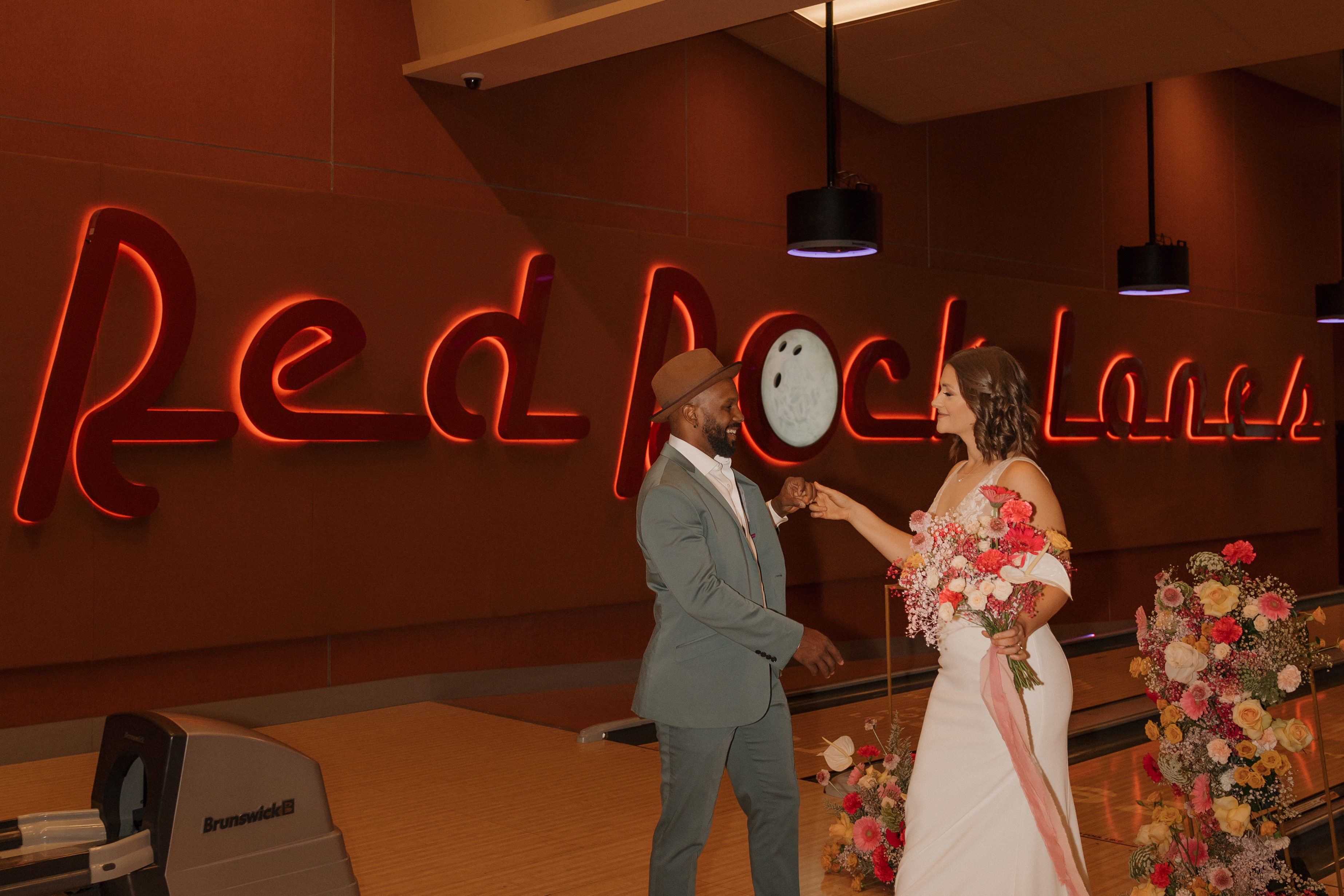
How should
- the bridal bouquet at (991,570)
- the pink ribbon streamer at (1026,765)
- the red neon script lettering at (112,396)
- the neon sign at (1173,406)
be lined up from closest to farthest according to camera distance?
the bridal bouquet at (991,570)
the pink ribbon streamer at (1026,765)
the red neon script lettering at (112,396)
the neon sign at (1173,406)

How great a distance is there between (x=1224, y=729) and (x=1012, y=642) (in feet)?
3.71

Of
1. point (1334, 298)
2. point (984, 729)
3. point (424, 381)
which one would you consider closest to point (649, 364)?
point (424, 381)

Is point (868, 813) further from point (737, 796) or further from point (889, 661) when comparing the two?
point (737, 796)

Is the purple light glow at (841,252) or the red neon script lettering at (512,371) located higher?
the purple light glow at (841,252)

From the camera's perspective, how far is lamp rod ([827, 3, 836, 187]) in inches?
274

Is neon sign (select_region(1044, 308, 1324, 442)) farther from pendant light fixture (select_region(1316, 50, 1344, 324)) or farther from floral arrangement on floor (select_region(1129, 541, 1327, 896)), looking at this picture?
floral arrangement on floor (select_region(1129, 541, 1327, 896))

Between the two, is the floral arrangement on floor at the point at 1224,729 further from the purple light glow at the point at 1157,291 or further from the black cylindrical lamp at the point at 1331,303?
the black cylindrical lamp at the point at 1331,303

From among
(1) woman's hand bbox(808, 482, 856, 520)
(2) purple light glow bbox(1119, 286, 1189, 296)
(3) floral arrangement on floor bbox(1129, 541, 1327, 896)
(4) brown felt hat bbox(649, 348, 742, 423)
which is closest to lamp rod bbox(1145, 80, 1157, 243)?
(2) purple light glow bbox(1119, 286, 1189, 296)

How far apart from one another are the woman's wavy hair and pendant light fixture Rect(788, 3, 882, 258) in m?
3.92

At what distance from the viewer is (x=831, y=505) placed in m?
3.32

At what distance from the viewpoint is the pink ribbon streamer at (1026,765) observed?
2.71 meters

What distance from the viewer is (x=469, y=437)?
6.97 m

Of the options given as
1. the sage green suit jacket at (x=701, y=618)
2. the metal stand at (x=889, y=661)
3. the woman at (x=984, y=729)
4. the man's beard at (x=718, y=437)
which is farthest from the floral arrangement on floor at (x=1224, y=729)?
the man's beard at (x=718, y=437)

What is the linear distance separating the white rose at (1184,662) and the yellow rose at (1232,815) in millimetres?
330
